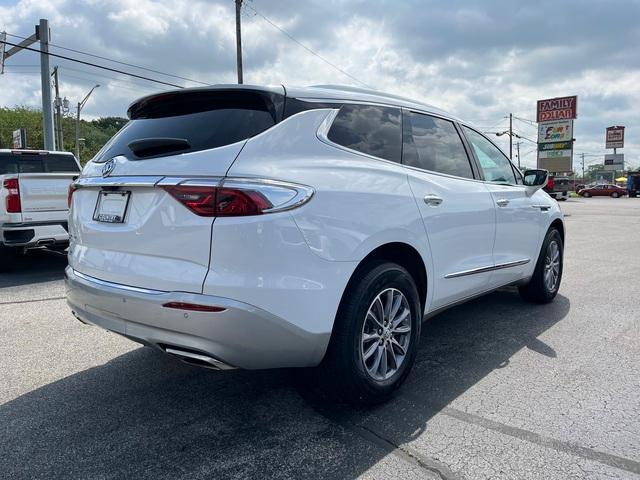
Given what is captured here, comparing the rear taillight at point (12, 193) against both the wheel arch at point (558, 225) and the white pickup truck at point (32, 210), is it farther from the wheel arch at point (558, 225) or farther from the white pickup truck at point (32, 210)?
the wheel arch at point (558, 225)

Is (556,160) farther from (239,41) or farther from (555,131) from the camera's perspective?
(239,41)

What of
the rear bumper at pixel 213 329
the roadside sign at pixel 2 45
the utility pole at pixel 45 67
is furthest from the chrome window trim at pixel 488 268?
the roadside sign at pixel 2 45

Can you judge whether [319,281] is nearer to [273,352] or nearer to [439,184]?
[273,352]

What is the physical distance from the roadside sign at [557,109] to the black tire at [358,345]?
5021 centimetres

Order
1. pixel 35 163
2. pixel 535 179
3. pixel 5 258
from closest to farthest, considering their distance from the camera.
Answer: pixel 535 179, pixel 5 258, pixel 35 163

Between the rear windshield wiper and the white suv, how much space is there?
0.01m

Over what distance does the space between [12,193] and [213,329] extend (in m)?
5.82

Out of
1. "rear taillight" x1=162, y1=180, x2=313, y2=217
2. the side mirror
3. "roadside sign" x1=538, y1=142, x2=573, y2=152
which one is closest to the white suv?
"rear taillight" x1=162, y1=180, x2=313, y2=217

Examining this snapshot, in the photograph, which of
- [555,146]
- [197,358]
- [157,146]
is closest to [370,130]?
[157,146]

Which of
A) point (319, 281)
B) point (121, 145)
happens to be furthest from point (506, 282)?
point (121, 145)

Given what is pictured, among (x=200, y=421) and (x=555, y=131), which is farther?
(x=555, y=131)

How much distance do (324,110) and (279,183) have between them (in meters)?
0.70

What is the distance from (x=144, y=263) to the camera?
8.52 ft

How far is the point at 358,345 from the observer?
2.84 meters
